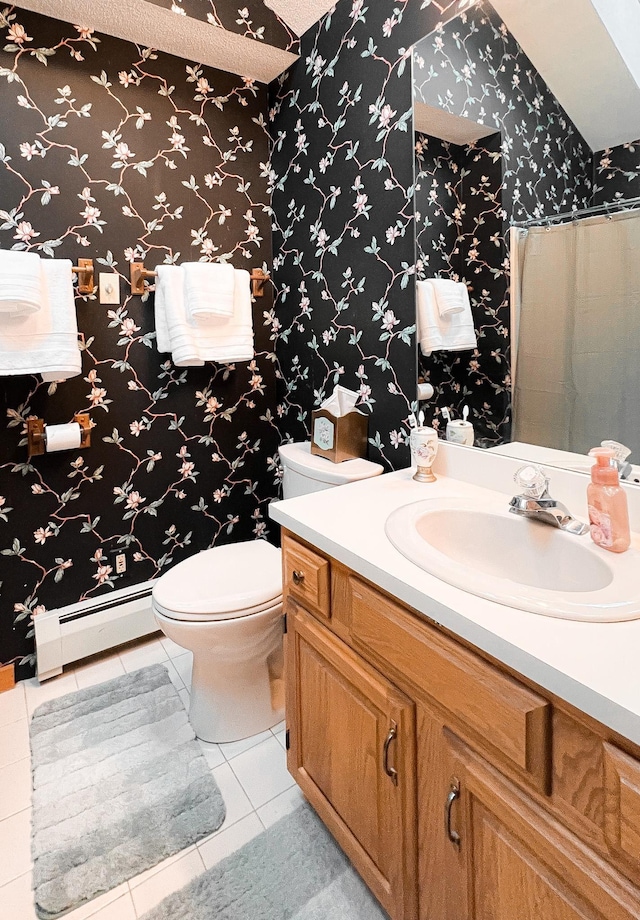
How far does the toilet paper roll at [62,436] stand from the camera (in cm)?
176

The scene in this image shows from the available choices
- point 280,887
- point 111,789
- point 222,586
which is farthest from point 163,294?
point 280,887

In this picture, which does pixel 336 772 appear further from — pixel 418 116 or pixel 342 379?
pixel 418 116

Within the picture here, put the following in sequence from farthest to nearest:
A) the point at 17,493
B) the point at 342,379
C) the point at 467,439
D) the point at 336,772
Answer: the point at 342,379
the point at 17,493
the point at 467,439
the point at 336,772

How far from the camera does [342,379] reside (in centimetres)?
191

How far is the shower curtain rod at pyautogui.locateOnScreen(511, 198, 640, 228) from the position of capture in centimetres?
100

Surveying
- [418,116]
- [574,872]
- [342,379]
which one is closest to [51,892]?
[574,872]

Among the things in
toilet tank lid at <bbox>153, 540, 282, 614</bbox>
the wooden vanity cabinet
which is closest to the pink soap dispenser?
the wooden vanity cabinet

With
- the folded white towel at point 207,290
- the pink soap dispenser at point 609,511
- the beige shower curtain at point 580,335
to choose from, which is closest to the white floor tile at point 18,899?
the pink soap dispenser at point 609,511

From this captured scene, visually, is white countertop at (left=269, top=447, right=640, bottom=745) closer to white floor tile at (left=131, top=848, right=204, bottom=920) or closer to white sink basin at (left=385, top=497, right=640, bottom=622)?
white sink basin at (left=385, top=497, right=640, bottom=622)

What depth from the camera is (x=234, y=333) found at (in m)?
1.98

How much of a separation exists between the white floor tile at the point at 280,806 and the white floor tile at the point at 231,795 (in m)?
0.04

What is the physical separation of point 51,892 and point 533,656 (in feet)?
4.19

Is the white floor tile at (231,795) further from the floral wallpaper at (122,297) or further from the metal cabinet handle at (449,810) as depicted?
the floral wallpaper at (122,297)

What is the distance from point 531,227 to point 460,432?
0.55m
